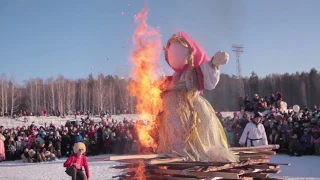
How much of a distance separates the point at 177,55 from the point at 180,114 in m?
0.94

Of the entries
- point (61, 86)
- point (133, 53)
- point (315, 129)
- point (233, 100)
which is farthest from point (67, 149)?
point (61, 86)

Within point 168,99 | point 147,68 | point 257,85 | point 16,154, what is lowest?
point 16,154

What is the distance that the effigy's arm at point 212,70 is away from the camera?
5.03 m

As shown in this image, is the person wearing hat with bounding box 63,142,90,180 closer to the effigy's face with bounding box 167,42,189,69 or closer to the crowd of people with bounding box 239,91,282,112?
the effigy's face with bounding box 167,42,189,69

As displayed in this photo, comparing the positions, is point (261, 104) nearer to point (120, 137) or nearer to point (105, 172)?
point (120, 137)

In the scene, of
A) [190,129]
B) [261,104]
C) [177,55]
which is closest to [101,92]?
[261,104]

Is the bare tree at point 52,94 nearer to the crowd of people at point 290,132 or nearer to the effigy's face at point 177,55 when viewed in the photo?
the crowd of people at point 290,132

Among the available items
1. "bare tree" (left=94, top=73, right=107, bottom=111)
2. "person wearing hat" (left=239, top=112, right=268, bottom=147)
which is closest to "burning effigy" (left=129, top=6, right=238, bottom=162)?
"person wearing hat" (left=239, top=112, right=268, bottom=147)

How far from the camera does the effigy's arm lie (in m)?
5.03

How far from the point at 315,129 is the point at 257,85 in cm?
4638

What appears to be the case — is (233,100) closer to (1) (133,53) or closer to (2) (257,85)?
(2) (257,85)

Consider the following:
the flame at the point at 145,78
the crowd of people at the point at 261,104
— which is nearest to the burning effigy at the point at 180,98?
the flame at the point at 145,78

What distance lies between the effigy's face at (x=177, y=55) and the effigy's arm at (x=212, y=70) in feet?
1.17

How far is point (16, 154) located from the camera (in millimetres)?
16812
